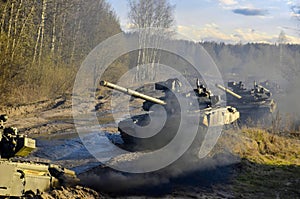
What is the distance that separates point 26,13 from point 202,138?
1395 cm

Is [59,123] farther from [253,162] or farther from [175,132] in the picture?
[253,162]

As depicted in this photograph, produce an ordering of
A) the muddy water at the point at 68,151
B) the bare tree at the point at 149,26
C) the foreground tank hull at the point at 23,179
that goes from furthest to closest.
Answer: the bare tree at the point at 149,26 < the muddy water at the point at 68,151 < the foreground tank hull at the point at 23,179

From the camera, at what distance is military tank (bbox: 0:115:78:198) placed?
23.9ft

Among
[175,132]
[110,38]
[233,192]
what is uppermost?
[110,38]

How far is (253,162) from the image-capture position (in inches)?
507

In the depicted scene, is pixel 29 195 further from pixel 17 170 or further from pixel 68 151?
pixel 68 151

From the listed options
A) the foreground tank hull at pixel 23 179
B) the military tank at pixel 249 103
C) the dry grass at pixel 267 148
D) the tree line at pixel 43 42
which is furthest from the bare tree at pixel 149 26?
the foreground tank hull at pixel 23 179

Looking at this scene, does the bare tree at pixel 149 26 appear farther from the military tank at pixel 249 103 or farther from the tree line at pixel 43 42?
the military tank at pixel 249 103

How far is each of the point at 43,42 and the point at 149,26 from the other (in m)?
13.9

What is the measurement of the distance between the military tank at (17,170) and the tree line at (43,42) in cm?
1356

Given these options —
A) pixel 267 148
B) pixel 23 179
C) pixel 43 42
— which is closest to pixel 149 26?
pixel 43 42

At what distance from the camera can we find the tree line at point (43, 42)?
70.1 ft

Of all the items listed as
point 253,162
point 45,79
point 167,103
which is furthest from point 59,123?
point 253,162

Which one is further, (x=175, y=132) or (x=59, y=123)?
(x=59, y=123)
